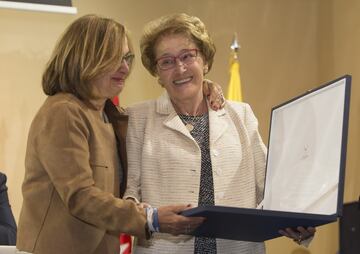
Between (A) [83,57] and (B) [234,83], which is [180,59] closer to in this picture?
(A) [83,57]

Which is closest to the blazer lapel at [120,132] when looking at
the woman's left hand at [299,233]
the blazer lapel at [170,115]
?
the blazer lapel at [170,115]

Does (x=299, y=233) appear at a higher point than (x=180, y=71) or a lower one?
lower

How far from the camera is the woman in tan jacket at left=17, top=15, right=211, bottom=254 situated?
2.03 m

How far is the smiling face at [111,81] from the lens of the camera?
2242 mm

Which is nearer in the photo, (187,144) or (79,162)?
(79,162)

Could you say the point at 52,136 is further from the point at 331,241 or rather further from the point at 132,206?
the point at 331,241

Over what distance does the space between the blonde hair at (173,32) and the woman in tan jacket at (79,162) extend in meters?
0.33

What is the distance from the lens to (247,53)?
5750 mm

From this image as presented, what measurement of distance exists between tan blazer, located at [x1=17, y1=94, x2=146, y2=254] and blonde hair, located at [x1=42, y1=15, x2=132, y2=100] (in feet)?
0.24

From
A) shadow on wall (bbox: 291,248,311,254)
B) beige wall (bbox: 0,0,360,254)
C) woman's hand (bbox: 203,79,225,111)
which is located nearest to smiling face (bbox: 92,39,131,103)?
woman's hand (bbox: 203,79,225,111)

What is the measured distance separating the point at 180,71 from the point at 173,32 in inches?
7.0

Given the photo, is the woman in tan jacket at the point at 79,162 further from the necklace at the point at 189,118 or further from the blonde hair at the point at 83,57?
the necklace at the point at 189,118

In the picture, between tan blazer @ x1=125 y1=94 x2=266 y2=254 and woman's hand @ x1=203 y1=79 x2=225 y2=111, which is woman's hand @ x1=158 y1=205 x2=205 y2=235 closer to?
tan blazer @ x1=125 y1=94 x2=266 y2=254

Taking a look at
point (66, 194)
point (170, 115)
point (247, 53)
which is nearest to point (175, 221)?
point (66, 194)
